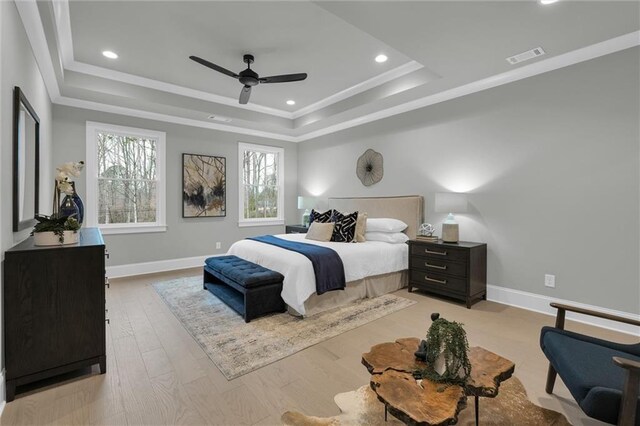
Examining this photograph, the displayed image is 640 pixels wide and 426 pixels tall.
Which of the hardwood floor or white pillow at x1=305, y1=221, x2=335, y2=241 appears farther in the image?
white pillow at x1=305, y1=221, x2=335, y2=241

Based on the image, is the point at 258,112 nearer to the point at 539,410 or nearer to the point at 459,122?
the point at 459,122

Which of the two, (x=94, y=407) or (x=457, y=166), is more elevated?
(x=457, y=166)

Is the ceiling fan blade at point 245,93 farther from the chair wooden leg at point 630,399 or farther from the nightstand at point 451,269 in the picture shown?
the chair wooden leg at point 630,399

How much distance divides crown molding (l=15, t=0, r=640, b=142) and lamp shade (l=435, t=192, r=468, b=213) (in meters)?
1.40

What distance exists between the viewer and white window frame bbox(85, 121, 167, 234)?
4594 mm

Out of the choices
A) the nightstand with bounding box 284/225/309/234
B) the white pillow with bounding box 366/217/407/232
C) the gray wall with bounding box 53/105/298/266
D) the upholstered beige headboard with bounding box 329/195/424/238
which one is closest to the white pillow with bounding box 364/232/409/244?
the white pillow with bounding box 366/217/407/232

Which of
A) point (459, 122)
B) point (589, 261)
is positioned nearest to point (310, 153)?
point (459, 122)

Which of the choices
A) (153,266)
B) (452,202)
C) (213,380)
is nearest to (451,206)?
(452,202)

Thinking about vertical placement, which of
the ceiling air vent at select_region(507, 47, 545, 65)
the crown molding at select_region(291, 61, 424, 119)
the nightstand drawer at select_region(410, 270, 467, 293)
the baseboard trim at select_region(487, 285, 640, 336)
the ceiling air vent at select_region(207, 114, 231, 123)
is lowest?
Result: the baseboard trim at select_region(487, 285, 640, 336)

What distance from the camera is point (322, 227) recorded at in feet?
14.9

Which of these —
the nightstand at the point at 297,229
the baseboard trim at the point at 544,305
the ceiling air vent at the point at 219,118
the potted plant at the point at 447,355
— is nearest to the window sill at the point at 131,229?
the ceiling air vent at the point at 219,118

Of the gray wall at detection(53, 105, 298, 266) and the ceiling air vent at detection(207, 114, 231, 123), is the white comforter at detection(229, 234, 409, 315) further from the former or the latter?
the ceiling air vent at detection(207, 114, 231, 123)

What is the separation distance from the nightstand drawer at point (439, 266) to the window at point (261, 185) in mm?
3563

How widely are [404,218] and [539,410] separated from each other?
10.2 feet
